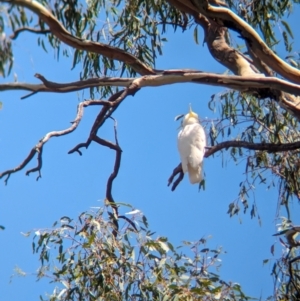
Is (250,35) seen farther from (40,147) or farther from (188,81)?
(40,147)

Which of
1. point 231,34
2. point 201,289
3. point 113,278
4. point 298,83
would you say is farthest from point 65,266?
point 231,34

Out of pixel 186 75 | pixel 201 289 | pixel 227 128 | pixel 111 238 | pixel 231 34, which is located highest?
pixel 231 34

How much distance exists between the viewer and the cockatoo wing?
3820 millimetres

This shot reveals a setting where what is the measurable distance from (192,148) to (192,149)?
0.02 m

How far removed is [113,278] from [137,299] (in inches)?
5.3

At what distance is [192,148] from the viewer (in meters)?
3.89

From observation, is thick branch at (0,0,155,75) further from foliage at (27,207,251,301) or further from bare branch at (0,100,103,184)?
foliage at (27,207,251,301)

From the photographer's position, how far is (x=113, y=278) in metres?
3.18

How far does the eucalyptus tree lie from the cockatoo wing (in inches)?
3.0

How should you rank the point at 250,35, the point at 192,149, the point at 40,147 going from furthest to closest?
the point at 192,149, the point at 250,35, the point at 40,147

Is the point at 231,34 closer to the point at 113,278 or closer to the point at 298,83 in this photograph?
the point at 298,83

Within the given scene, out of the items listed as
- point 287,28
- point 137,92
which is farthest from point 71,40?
point 287,28

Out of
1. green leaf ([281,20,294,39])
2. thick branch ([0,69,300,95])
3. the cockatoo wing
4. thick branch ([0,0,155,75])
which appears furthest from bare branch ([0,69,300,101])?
green leaf ([281,20,294,39])

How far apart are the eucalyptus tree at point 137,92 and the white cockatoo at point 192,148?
8cm
